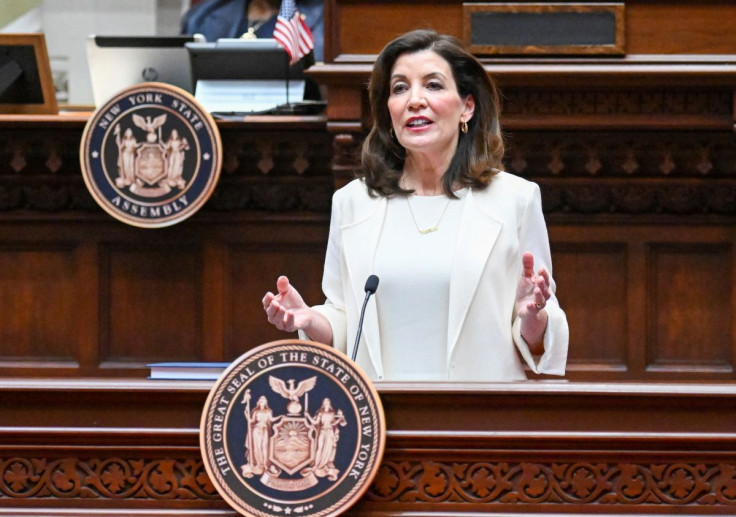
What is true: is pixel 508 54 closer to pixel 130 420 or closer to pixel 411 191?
pixel 411 191

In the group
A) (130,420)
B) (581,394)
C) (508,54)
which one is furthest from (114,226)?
(581,394)

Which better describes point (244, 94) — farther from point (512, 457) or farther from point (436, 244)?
point (512, 457)

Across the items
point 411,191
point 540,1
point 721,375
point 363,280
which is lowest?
point 721,375

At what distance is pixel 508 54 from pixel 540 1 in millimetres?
204

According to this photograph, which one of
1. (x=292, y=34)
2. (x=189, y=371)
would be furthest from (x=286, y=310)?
(x=292, y=34)

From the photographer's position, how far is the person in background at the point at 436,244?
8.46ft

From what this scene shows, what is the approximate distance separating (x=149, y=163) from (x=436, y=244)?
5.70 feet

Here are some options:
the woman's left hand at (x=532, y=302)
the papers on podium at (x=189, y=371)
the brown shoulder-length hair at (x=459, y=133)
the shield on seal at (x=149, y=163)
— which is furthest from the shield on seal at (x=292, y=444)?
the shield on seal at (x=149, y=163)

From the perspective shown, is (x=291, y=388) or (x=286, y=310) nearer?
(x=291, y=388)

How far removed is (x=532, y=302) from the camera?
8.16 feet

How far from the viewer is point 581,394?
1979 mm

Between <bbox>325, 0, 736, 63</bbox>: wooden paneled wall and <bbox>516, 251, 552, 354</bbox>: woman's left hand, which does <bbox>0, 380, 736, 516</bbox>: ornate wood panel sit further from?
<bbox>325, 0, 736, 63</bbox>: wooden paneled wall

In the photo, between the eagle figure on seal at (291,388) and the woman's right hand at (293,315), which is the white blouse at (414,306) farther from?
the eagle figure on seal at (291,388)

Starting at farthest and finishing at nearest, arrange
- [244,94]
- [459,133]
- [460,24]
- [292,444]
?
[244,94]
[460,24]
[459,133]
[292,444]
